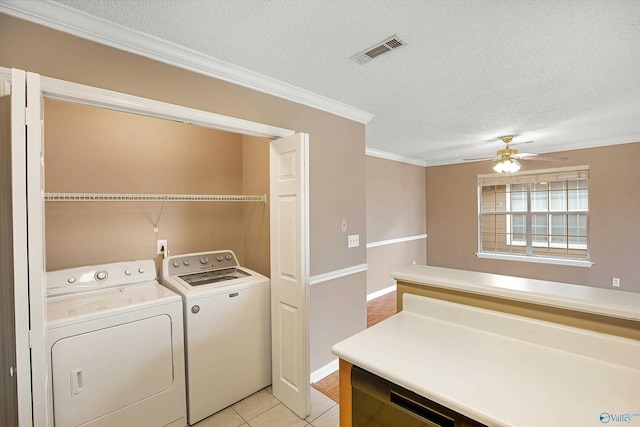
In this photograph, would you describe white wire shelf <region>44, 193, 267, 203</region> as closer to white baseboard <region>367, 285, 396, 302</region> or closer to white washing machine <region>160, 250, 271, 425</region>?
white washing machine <region>160, 250, 271, 425</region>

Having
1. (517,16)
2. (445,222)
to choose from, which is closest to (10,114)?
(517,16)

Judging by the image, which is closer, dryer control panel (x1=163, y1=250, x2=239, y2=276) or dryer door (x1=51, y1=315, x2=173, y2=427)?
dryer door (x1=51, y1=315, x2=173, y2=427)

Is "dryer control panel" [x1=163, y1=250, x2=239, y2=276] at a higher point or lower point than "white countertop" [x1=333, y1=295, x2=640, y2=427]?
higher

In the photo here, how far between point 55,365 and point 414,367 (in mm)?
1854

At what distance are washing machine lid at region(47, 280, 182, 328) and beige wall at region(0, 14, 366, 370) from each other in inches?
17.5

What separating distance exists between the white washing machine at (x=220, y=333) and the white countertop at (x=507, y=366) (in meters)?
1.19

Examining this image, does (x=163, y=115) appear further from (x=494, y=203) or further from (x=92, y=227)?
(x=494, y=203)

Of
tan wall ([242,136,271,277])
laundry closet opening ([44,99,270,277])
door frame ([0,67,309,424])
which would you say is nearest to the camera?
door frame ([0,67,309,424])

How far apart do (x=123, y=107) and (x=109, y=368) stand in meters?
1.53

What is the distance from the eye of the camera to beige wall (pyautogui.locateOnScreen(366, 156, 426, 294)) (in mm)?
4984

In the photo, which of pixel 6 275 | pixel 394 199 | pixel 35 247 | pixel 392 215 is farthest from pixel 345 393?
pixel 394 199

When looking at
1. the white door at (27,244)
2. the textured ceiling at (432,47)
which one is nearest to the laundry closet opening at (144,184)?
the textured ceiling at (432,47)

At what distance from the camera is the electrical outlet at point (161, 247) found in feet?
8.51

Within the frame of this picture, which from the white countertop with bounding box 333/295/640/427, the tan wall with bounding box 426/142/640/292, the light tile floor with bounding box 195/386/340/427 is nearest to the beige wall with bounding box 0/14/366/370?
the light tile floor with bounding box 195/386/340/427
